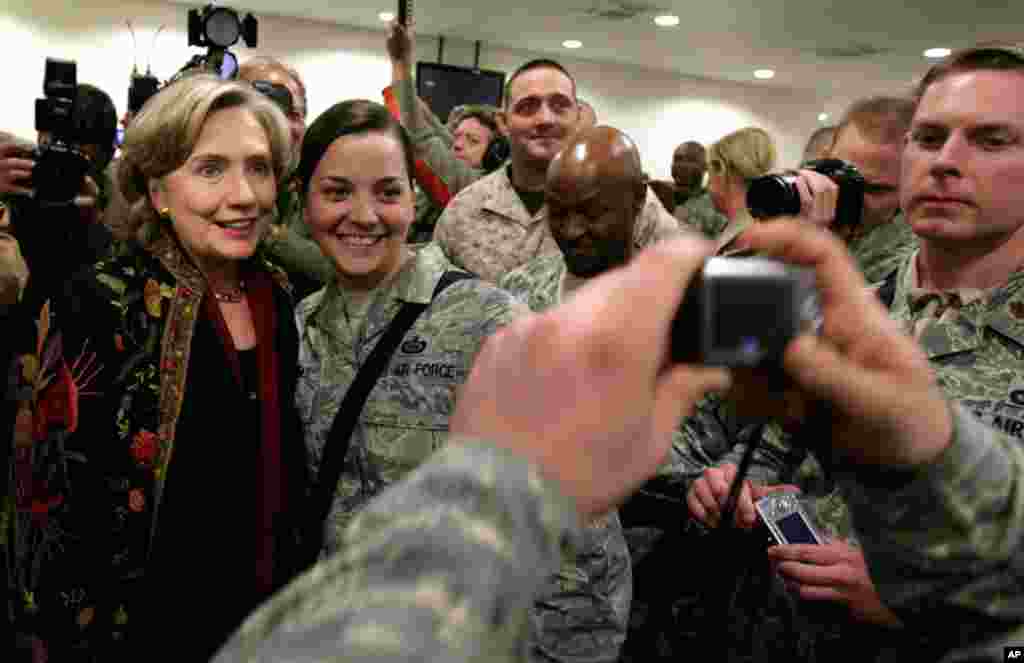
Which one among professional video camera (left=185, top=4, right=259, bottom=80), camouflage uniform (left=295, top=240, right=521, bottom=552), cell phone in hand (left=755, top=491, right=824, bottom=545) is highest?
professional video camera (left=185, top=4, right=259, bottom=80)

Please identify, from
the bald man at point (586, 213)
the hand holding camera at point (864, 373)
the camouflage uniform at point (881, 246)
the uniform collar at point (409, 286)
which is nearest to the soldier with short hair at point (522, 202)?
the bald man at point (586, 213)

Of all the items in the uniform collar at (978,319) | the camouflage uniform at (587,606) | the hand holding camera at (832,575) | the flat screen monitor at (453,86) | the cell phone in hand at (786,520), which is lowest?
the camouflage uniform at (587,606)

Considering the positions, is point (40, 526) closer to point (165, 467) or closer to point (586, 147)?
point (165, 467)

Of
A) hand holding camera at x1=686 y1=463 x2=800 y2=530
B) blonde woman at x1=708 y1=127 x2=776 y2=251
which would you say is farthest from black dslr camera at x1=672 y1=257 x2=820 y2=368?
blonde woman at x1=708 y1=127 x2=776 y2=251

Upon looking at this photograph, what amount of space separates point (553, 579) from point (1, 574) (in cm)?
91

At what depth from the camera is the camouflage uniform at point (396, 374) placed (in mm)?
1399

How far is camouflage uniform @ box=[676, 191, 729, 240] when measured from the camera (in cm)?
436

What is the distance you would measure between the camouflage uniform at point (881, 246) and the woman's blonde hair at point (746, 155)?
1145mm

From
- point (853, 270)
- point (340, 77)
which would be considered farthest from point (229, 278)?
point (340, 77)

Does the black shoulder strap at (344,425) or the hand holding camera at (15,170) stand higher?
the hand holding camera at (15,170)

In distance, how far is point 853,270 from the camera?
528 mm

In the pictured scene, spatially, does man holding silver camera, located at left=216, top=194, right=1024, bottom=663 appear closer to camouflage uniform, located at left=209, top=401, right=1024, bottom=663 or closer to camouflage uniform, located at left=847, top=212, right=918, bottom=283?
camouflage uniform, located at left=209, top=401, right=1024, bottom=663

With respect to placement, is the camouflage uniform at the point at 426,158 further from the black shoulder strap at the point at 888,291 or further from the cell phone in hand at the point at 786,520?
the cell phone in hand at the point at 786,520

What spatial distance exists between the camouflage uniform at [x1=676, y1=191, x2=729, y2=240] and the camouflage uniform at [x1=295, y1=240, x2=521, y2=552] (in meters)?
2.98
